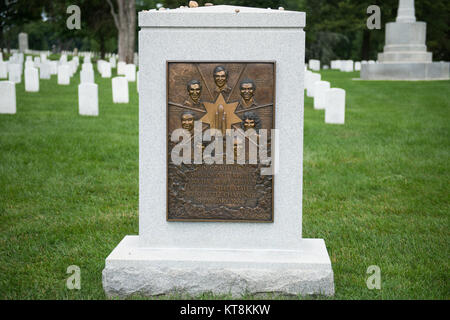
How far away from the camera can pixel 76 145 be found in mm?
9648

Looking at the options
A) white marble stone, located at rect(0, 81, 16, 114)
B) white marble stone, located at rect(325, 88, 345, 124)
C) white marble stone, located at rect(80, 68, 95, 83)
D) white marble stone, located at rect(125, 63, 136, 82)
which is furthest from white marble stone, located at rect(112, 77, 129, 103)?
white marble stone, located at rect(125, 63, 136, 82)

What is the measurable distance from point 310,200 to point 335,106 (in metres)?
5.99

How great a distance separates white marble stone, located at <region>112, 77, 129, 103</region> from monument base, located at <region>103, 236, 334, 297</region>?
12550 mm

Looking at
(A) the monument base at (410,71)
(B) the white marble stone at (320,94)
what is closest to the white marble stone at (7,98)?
(B) the white marble stone at (320,94)

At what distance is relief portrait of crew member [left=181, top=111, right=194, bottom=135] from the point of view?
13.3ft

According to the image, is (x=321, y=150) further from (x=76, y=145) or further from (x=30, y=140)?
(x=30, y=140)

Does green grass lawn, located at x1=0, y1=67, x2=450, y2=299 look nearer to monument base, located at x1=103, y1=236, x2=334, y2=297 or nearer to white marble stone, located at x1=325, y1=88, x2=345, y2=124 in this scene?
monument base, located at x1=103, y1=236, x2=334, y2=297

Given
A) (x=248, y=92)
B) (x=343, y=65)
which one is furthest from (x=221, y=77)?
(x=343, y=65)

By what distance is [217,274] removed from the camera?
3.99 m

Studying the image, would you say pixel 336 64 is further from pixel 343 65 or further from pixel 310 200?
pixel 310 200

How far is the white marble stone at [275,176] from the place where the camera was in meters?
3.95

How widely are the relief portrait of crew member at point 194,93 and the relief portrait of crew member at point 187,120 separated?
7 cm
